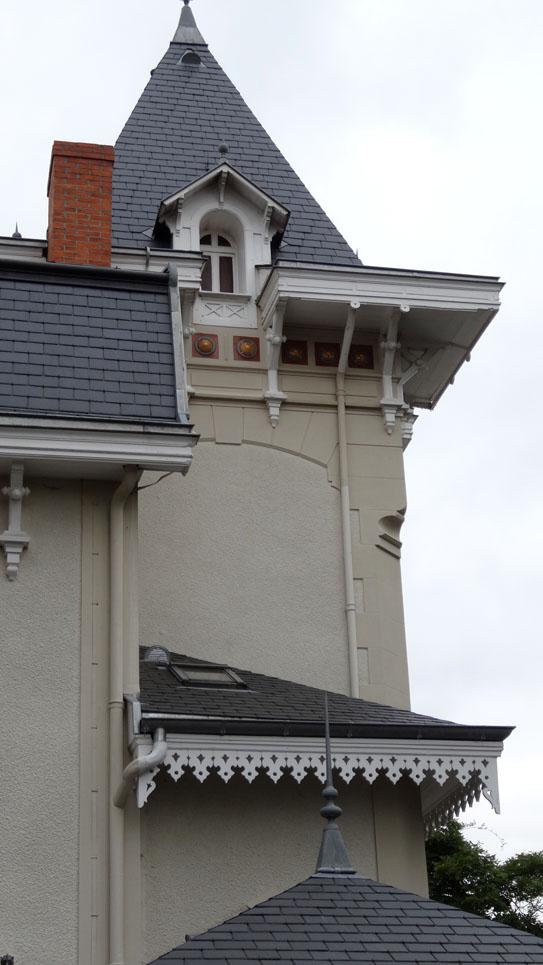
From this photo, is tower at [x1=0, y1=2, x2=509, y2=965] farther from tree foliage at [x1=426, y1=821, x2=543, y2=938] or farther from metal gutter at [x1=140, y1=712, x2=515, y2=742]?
tree foliage at [x1=426, y1=821, x2=543, y2=938]

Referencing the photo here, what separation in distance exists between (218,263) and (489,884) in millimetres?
15166

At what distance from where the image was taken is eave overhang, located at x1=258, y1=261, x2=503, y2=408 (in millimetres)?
14828

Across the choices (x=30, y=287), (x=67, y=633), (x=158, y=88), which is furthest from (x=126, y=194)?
(x=67, y=633)

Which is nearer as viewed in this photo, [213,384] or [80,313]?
[80,313]

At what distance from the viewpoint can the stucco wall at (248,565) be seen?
13891 millimetres

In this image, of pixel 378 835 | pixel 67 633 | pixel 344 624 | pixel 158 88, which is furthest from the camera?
pixel 158 88

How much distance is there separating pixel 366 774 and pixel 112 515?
2730mm

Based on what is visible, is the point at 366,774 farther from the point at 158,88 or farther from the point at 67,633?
the point at 158,88

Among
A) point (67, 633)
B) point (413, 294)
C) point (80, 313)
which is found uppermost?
point (413, 294)

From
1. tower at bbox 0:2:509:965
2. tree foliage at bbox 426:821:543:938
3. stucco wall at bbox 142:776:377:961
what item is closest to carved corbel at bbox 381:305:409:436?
tower at bbox 0:2:509:965

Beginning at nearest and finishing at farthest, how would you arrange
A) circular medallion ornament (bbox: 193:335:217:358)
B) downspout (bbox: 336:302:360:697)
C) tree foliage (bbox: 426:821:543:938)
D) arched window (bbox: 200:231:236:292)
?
downspout (bbox: 336:302:360:697), circular medallion ornament (bbox: 193:335:217:358), arched window (bbox: 200:231:236:292), tree foliage (bbox: 426:821:543:938)

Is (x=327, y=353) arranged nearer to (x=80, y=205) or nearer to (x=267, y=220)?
(x=267, y=220)

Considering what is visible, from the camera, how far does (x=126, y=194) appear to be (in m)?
16.7

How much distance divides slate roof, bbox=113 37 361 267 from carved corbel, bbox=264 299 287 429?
38.0 inches
